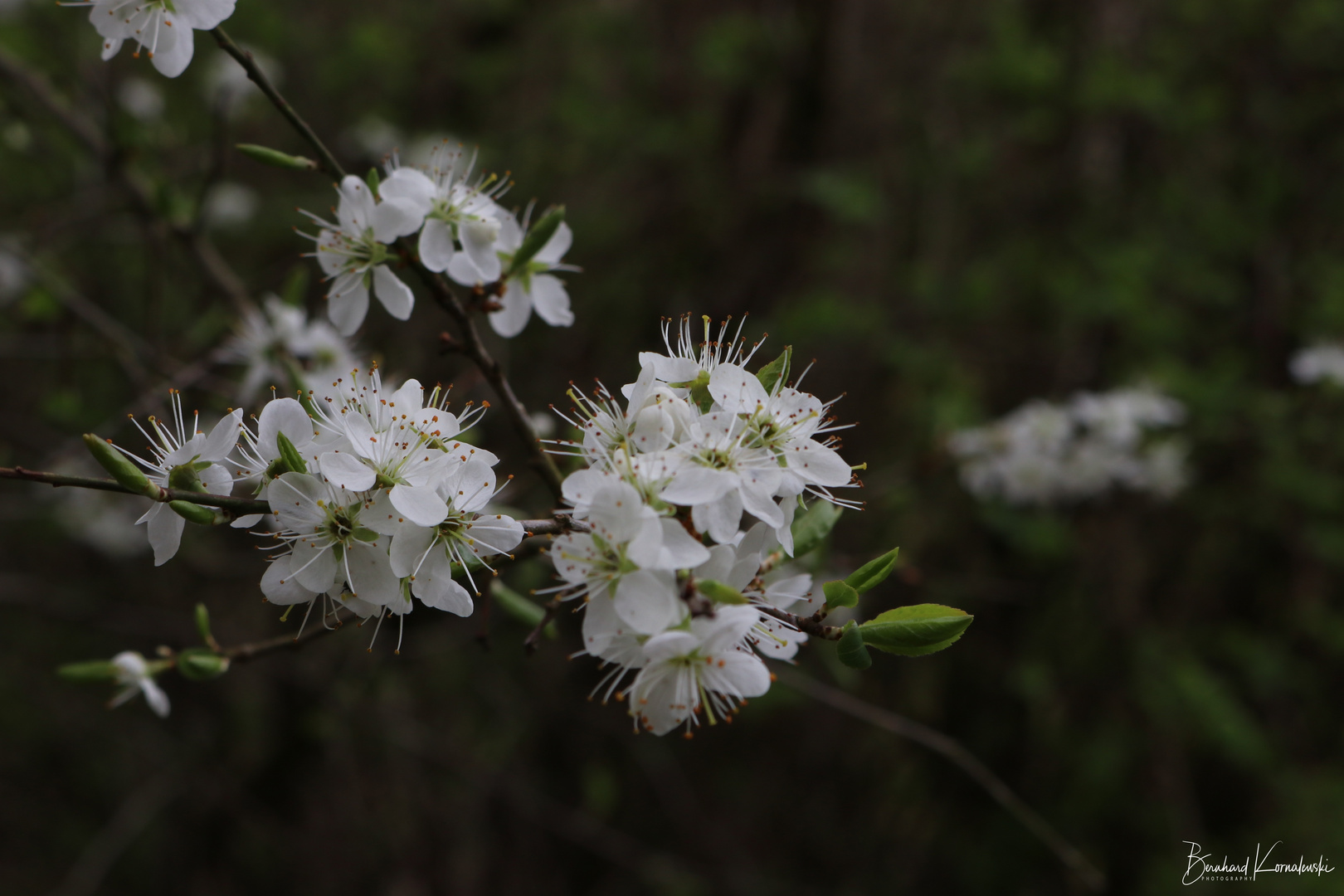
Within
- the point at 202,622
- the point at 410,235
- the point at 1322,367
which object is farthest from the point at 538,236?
the point at 1322,367

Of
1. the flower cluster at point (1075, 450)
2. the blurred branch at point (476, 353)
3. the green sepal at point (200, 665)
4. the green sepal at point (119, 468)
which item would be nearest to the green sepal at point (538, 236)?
the blurred branch at point (476, 353)

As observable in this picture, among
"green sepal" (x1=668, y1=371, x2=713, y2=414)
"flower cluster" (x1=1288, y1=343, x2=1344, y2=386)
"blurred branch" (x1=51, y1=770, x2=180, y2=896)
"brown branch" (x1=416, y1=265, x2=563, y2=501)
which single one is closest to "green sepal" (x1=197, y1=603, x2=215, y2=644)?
"brown branch" (x1=416, y1=265, x2=563, y2=501)

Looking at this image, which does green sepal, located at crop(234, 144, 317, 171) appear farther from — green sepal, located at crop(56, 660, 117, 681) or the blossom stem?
green sepal, located at crop(56, 660, 117, 681)

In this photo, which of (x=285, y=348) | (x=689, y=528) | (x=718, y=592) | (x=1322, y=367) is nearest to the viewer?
(x=718, y=592)

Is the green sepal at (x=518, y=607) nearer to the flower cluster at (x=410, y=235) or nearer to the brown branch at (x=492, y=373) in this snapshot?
the brown branch at (x=492, y=373)

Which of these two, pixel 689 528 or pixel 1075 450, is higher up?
pixel 1075 450

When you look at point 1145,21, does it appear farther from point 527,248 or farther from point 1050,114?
point 527,248

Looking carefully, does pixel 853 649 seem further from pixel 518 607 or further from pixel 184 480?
pixel 184 480
